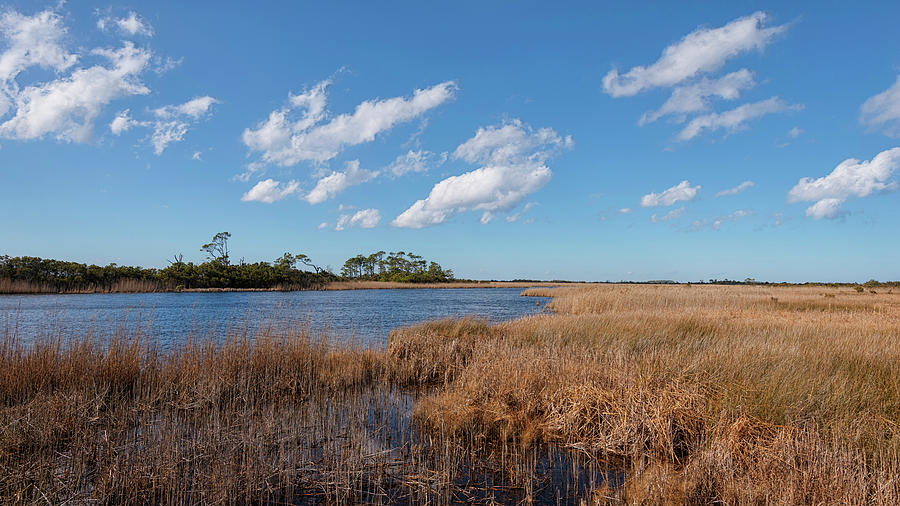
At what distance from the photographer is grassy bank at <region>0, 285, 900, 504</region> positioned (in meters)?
4.05

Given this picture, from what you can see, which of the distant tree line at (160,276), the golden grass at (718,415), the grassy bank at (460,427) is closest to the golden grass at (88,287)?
the distant tree line at (160,276)

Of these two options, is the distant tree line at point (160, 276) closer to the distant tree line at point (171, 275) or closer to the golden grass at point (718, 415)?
the distant tree line at point (171, 275)

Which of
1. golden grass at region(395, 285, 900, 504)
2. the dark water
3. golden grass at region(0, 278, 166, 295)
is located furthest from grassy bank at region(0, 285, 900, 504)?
golden grass at region(0, 278, 166, 295)

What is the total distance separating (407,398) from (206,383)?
3.52 m

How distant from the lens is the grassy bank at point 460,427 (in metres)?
4.05

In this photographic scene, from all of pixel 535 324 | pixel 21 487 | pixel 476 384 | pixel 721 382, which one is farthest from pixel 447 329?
pixel 21 487

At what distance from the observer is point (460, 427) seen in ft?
19.5

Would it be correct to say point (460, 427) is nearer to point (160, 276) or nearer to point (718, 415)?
point (718, 415)

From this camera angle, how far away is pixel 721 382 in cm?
626

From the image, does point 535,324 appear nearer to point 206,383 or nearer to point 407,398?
point 407,398

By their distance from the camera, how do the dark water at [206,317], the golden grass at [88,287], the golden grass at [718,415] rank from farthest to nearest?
the golden grass at [88,287] → the dark water at [206,317] → the golden grass at [718,415]

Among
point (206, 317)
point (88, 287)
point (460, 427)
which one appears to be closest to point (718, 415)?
point (460, 427)

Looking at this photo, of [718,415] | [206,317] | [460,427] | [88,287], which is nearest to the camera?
[718,415]

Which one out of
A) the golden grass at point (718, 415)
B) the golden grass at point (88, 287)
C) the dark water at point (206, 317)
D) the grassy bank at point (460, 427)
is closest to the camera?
the golden grass at point (718, 415)
